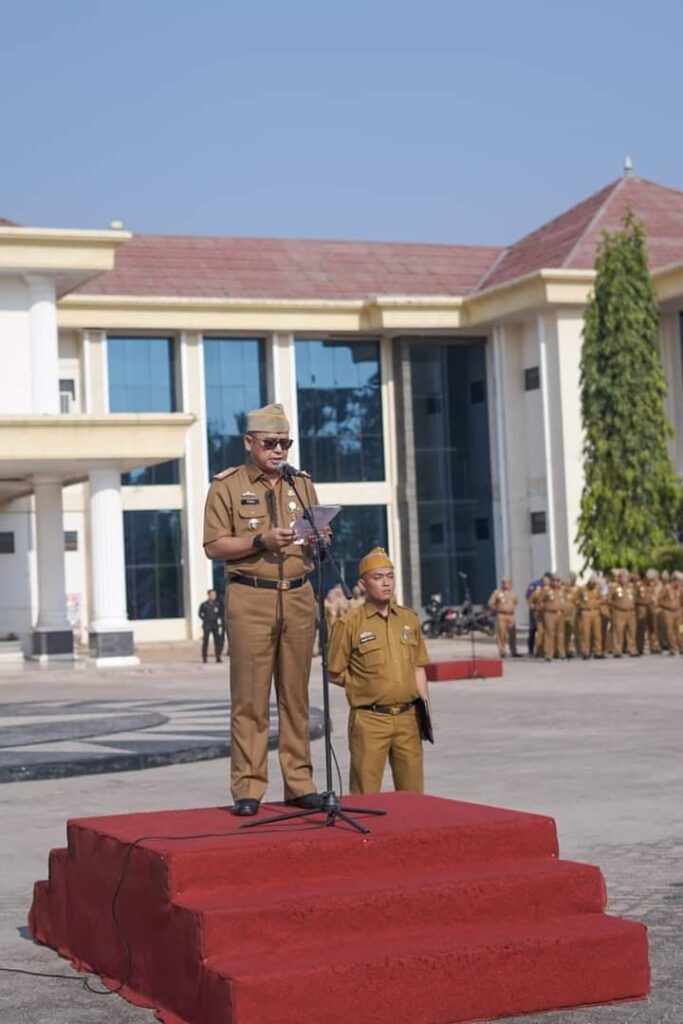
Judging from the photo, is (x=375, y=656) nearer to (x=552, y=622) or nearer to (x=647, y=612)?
(x=552, y=622)

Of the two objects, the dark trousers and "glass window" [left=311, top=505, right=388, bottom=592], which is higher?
"glass window" [left=311, top=505, right=388, bottom=592]

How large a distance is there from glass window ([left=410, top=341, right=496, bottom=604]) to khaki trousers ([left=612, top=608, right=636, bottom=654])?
18827mm

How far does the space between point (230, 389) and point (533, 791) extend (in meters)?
39.4

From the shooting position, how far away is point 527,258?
52.8 m

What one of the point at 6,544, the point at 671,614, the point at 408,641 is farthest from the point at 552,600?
the point at 408,641

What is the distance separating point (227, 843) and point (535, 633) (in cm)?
2923

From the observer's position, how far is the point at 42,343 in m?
39.4

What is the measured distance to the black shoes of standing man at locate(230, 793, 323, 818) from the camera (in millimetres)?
7938

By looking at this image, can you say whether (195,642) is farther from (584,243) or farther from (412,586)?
(584,243)

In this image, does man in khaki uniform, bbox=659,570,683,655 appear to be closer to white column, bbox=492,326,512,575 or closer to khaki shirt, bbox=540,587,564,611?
khaki shirt, bbox=540,587,564,611

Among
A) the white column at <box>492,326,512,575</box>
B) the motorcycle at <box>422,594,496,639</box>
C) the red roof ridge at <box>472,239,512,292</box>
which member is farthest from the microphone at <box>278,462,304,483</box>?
the red roof ridge at <box>472,239,512,292</box>

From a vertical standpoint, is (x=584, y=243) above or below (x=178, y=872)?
above

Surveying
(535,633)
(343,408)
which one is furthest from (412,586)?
(535,633)

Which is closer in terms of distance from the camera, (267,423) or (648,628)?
(267,423)
